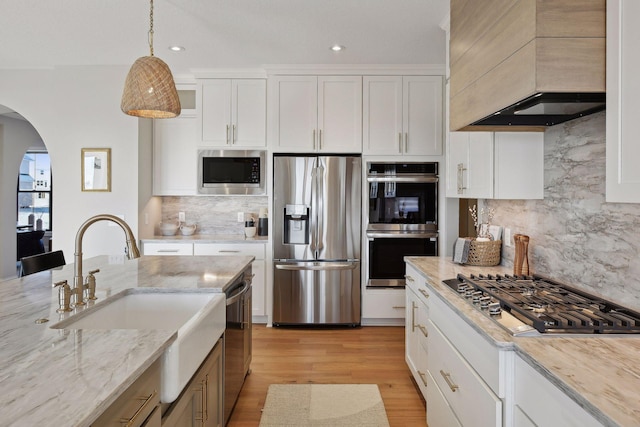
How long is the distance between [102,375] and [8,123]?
636 cm

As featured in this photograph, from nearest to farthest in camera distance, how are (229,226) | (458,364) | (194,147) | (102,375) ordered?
(102,375) < (458,364) < (194,147) < (229,226)

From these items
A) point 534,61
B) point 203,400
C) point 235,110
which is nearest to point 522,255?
point 534,61

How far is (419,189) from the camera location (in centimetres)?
419

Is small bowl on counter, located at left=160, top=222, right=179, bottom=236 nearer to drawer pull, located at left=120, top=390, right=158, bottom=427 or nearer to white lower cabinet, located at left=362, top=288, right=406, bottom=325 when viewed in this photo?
white lower cabinet, located at left=362, top=288, right=406, bottom=325

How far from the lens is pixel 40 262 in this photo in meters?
2.74

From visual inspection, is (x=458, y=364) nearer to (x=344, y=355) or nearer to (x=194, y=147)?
(x=344, y=355)

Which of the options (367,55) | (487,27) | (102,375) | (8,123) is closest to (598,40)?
(487,27)

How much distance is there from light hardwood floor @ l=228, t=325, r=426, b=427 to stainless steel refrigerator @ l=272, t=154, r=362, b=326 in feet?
0.81

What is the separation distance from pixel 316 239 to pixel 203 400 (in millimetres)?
2518

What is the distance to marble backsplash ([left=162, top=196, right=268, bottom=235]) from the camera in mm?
4875

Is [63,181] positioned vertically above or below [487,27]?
below

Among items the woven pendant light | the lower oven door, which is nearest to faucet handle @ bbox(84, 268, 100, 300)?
the woven pendant light

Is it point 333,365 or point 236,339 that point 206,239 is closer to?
point 333,365

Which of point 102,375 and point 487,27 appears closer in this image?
point 102,375
